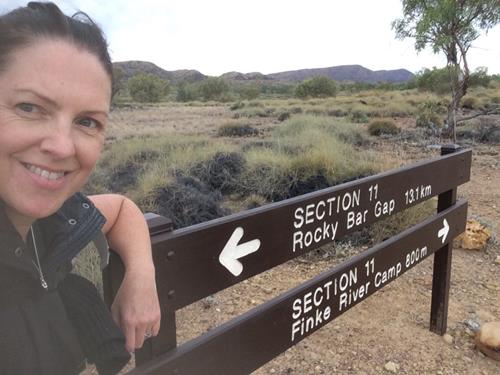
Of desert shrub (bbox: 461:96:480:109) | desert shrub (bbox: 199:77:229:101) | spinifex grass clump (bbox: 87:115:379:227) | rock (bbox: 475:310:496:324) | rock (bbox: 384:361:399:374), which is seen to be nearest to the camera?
rock (bbox: 384:361:399:374)

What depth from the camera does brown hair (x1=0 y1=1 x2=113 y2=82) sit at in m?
0.86

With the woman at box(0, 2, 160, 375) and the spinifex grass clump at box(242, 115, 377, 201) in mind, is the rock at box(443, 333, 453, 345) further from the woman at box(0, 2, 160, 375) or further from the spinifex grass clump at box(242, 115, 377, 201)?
the spinifex grass clump at box(242, 115, 377, 201)

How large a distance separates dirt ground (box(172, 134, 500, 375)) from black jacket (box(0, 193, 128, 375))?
77.9 inches

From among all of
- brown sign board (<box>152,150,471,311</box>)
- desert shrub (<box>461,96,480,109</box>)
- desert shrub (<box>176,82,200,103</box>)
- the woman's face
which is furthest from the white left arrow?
desert shrub (<box>176,82,200,103</box>)

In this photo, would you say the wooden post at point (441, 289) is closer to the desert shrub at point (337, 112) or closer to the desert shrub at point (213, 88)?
the desert shrub at point (337, 112)

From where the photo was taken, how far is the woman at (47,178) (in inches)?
Result: 33.9

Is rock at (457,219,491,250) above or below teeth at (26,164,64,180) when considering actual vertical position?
below

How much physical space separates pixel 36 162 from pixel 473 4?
44.4 ft

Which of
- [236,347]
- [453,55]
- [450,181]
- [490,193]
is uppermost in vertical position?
[453,55]

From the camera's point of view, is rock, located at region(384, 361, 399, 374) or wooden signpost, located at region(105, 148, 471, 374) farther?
rock, located at region(384, 361, 399, 374)

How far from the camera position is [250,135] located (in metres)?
14.2

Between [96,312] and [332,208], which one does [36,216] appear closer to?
[96,312]

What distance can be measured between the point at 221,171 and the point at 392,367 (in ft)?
15.9

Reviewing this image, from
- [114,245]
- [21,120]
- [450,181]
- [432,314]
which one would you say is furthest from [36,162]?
[432,314]
